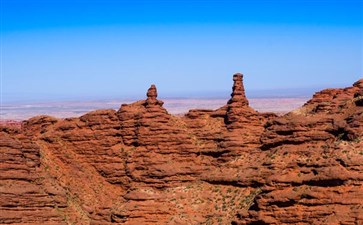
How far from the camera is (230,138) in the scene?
9000cm

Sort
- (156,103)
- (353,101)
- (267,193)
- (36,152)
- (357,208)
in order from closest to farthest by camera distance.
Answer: (357,208), (267,193), (353,101), (36,152), (156,103)

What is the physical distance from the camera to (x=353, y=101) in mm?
80062

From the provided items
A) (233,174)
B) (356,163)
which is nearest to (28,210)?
(233,174)

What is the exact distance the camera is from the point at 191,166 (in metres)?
90.2

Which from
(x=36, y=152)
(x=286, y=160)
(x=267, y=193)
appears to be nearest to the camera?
(x=267, y=193)

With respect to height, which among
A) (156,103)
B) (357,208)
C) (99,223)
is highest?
(156,103)

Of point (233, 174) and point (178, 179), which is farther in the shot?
point (178, 179)

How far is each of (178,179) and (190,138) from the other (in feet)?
21.7

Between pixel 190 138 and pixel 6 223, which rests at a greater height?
pixel 190 138

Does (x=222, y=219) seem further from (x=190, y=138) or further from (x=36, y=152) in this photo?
(x=36, y=152)

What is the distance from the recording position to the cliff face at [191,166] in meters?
67.2

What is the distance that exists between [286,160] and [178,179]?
18.2m

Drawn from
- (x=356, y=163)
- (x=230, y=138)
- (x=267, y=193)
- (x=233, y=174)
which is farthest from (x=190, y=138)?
(x=356, y=163)

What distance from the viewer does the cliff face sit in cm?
6725
